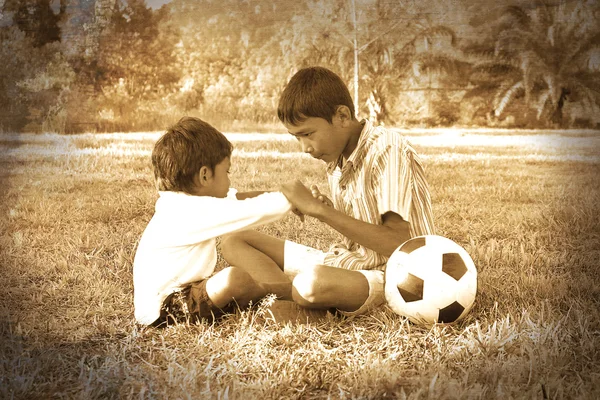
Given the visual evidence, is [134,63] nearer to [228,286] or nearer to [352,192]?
[352,192]

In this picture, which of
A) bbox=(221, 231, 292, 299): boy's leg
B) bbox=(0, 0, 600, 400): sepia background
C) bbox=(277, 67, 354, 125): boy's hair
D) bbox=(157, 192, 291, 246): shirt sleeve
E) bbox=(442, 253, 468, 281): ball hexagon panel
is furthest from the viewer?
bbox=(0, 0, 600, 400): sepia background

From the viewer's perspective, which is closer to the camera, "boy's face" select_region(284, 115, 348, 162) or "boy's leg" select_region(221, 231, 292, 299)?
"boy's face" select_region(284, 115, 348, 162)

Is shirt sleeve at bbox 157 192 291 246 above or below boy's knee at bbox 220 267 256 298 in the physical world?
above

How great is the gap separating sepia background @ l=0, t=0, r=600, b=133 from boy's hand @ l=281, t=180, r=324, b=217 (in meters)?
2.42

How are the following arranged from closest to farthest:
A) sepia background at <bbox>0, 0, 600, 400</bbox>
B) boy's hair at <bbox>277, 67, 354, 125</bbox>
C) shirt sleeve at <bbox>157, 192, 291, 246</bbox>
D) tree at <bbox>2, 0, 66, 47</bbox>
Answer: shirt sleeve at <bbox>157, 192, 291, 246</bbox>
boy's hair at <bbox>277, 67, 354, 125</bbox>
sepia background at <bbox>0, 0, 600, 400</bbox>
tree at <bbox>2, 0, 66, 47</bbox>

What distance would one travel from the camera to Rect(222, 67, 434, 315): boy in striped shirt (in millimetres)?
1842

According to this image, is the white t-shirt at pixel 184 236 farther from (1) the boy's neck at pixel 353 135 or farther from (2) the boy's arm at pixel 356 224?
(1) the boy's neck at pixel 353 135

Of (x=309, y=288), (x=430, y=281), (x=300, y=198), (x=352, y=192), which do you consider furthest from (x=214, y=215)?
(x=430, y=281)

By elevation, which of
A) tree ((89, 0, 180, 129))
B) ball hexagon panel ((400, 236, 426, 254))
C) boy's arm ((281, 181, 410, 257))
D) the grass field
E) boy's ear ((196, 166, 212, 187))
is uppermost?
tree ((89, 0, 180, 129))

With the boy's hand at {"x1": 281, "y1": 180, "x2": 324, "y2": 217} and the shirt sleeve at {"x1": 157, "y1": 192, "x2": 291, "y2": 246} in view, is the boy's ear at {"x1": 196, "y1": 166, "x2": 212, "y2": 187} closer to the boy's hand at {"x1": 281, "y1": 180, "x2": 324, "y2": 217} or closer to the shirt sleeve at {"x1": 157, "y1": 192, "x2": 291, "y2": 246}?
the shirt sleeve at {"x1": 157, "y1": 192, "x2": 291, "y2": 246}

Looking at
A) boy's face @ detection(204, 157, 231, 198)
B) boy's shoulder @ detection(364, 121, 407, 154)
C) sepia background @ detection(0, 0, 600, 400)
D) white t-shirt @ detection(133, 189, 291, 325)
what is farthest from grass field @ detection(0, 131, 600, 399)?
boy's shoulder @ detection(364, 121, 407, 154)

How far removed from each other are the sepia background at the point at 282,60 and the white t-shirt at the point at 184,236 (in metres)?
2.25

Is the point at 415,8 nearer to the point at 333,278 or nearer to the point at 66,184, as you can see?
the point at 66,184

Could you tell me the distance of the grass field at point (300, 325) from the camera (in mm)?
1565
